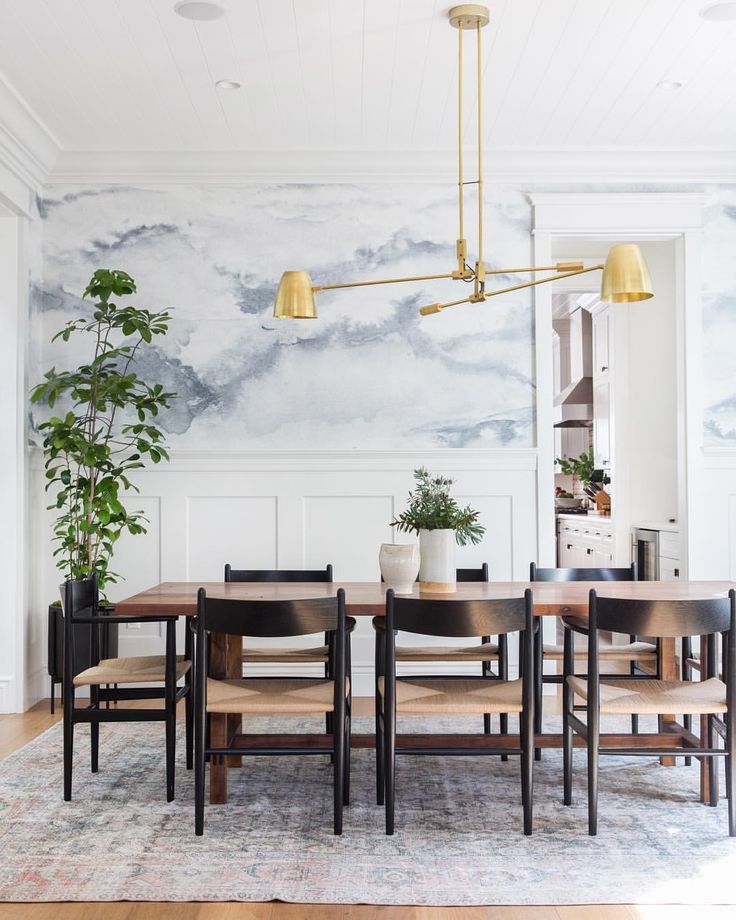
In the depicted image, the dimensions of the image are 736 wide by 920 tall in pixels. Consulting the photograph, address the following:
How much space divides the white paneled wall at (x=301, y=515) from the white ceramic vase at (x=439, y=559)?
1457mm

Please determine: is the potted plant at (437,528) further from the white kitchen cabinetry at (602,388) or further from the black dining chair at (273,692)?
the white kitchen cabinetry at (602,388)

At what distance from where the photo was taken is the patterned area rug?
2.54 m

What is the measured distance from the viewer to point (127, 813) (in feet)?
10.3

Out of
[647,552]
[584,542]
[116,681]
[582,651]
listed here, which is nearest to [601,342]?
[584,542]

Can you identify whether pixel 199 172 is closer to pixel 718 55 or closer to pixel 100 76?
pixel 100 76

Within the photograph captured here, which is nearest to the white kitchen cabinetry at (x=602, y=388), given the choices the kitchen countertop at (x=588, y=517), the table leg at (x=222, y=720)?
the kitchen countertop at (x=588, y=517)

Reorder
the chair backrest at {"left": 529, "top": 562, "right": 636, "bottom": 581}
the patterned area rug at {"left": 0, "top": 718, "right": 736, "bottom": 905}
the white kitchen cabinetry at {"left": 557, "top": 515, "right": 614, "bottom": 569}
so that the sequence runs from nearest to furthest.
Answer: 1. the patterned area rug at {"left": 0, "top": 718, "right": 736, "bottom": 905}
2. the chair backrest at {"left": 529, "top": 562, "right": 636, "bottom": 581}
3. the white kitchen cabinetry at {"left": 557, "top": 515, "right": 614, "bottom": 569}

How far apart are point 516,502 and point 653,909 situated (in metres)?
2.78

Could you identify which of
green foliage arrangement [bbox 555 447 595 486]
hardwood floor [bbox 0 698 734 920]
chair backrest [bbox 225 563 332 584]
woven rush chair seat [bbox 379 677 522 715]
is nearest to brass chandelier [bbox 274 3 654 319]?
chair backrest [bbox 225 563 332 584]

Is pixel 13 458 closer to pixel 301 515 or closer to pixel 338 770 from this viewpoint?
pixel 301 515

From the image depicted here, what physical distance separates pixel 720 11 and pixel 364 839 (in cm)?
340

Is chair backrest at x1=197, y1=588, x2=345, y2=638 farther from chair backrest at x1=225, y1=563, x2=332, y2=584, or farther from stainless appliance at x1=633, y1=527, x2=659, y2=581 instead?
stainless appliance at x1=633, y1=527, x2=659, y2=581

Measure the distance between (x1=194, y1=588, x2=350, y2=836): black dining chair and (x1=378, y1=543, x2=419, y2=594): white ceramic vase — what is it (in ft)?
1.88

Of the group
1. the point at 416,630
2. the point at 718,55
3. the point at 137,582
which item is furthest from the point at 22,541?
the point at 718,55
